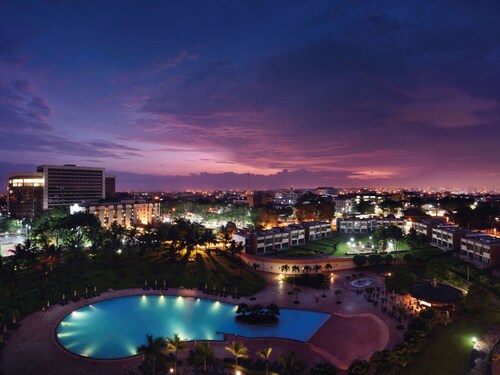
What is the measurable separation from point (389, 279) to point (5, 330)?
44.8 metres

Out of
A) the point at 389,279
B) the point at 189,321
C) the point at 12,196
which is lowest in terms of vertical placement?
the point at 189,321

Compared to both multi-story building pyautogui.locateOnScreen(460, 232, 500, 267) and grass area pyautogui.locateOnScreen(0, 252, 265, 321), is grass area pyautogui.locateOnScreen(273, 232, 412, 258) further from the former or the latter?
grass area pyautogui.locateOnScreen(0, 252, 265, 321)

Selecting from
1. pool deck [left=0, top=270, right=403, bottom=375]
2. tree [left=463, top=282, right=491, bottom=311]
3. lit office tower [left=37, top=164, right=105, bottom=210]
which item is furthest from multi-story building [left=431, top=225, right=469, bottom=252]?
lit office tower [left=37, top=164, right=105, bottom=210]

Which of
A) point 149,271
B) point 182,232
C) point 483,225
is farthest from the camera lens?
point 483,225

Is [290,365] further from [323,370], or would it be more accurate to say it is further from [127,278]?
[127,278]

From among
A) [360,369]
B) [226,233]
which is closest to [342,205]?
[226,233]

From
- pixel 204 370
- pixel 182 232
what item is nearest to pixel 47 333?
pixel 204 370

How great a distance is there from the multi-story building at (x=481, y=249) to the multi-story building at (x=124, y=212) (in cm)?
7930

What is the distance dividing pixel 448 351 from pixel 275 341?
49.5ft

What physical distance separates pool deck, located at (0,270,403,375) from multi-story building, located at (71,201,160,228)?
192ft

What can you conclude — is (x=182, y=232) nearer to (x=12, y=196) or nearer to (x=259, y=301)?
(x=259, y=301)

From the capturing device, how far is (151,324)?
3734 centimetres

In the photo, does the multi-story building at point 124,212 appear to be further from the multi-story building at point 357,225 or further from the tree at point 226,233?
the multi-story building at point 357,225

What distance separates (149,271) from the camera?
53906 mm
